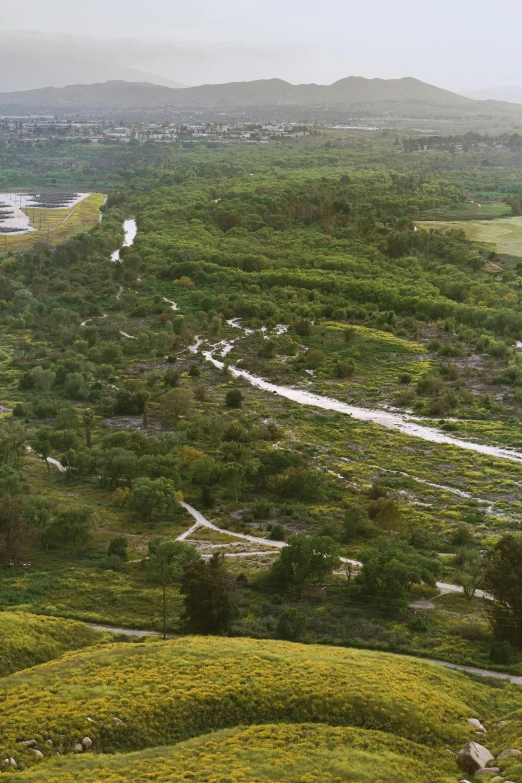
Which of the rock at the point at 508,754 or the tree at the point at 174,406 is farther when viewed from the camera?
the tree at the point at 174,406

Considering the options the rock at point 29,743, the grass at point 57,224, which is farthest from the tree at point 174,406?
the grass at point 57,224

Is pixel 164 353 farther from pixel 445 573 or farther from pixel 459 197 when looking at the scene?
pixel 459 197

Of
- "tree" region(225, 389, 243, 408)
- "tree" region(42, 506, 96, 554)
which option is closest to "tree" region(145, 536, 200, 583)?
"tree" region(42, 506, 96, 554)

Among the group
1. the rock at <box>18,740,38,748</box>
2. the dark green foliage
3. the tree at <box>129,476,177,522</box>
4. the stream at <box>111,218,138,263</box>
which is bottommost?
the dark green foliage

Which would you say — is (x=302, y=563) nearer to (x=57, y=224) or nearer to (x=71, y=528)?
(x=71, y=528)

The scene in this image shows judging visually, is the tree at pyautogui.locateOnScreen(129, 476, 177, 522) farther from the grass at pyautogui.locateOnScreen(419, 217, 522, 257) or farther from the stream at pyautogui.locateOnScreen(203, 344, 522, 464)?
the grass at pyautogui.locateOnScreen(419, 217, 522, 257)

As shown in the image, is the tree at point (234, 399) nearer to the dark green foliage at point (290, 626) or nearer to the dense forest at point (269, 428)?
the dense forest at point (269, 428)
